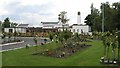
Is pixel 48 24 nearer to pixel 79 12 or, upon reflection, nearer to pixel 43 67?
pixel 79 12

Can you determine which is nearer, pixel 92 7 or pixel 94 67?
pixel 94 67

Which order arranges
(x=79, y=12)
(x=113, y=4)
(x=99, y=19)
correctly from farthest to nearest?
1. (x=79, y=12)
2. (x=99, y=19)
3. (x=113, y=4)

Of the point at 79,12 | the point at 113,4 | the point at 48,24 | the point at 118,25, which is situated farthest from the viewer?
the point at 48,24

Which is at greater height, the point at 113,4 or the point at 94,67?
the point at 113,4

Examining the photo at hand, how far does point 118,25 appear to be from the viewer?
5216 cm

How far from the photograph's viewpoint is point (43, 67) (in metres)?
13.9

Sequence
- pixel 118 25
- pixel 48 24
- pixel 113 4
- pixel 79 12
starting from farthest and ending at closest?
pixel 48 24
pixel 79 12
pixel 113 4
pixel 118 25

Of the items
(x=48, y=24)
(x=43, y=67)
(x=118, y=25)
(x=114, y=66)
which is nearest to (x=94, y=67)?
(x=114, y=66)

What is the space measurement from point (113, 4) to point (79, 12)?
17.1 metres

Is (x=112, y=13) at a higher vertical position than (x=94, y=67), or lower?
higher

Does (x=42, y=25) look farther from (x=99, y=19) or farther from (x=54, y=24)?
(x=99, y=19)

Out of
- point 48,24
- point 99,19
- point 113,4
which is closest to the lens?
point 113,4

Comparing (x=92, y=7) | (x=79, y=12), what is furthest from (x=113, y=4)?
(x=92, y=7)

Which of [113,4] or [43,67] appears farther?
[113,4]
